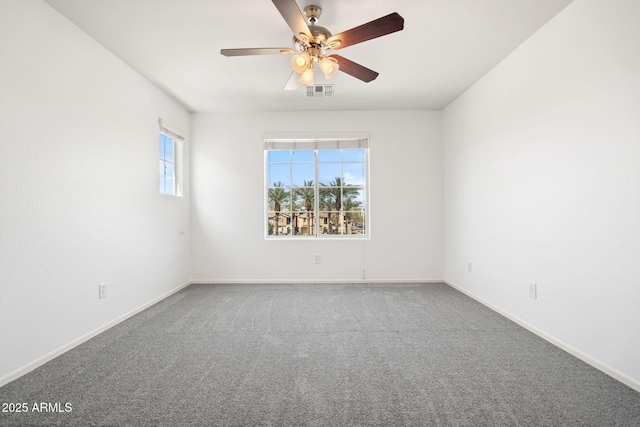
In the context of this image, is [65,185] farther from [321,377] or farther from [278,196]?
[278,196]

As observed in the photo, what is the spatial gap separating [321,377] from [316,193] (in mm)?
3046

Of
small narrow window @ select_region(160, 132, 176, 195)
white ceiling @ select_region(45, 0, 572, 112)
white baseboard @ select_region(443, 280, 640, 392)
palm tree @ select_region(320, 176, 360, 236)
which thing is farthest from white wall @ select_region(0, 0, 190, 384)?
white baseboard @ select_region(443, 280, 640, 392)

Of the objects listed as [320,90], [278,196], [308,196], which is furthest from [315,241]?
[320,90]

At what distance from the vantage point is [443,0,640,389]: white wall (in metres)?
1.82

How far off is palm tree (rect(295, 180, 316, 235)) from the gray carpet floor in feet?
6.21

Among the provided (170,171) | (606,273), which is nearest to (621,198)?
(606,273)

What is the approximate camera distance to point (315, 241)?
175 inches

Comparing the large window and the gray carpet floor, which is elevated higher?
the large window

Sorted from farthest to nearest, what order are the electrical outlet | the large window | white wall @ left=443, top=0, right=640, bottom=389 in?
the large window < the electrical outlet < white wall @ left=443, top=0, right=640, bottom=389

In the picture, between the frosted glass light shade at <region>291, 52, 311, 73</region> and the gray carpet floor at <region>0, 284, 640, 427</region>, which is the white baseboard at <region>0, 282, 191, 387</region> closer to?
the gray carpet floor at <region>0, 284, 640, 427</region>

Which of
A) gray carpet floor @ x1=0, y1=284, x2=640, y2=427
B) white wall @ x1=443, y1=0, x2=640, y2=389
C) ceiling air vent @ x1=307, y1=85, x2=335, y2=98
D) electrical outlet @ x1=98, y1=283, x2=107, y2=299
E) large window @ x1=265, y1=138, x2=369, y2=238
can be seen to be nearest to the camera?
gray carpet floor @ x1=0, y1=284, x2=640, y2=427

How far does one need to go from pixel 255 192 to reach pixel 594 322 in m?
3.81

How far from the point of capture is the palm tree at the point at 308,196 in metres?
4.62

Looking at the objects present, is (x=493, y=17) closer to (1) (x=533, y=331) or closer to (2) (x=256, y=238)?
(1) (x=533, y=331)
